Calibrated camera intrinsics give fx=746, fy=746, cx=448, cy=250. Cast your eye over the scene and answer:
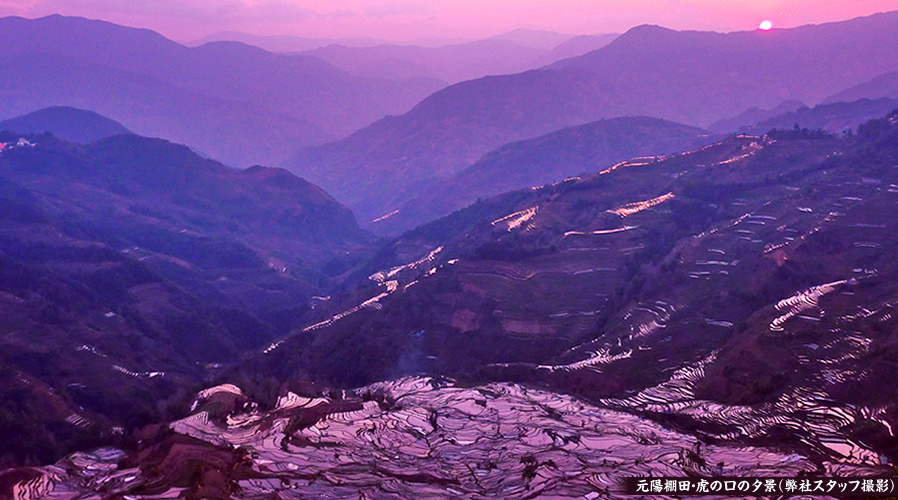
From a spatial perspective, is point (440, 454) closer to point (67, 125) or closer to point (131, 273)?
point (131, 273)

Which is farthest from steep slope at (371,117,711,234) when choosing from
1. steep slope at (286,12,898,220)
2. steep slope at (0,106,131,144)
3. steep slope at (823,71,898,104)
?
steep slope at (0,106,131,144)

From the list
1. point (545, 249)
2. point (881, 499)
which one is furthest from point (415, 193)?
point (881, 499)

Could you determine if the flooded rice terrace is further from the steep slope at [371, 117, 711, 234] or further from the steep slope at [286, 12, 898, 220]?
the steep slope at [286, 12, 898, 220]

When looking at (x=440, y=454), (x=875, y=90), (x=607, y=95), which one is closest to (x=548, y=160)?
(x=607, y=95)

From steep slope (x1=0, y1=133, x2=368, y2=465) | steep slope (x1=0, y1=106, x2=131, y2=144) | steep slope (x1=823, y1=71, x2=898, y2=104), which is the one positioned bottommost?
steep slope (x1=0, y1=133, x2=368, y2=465)

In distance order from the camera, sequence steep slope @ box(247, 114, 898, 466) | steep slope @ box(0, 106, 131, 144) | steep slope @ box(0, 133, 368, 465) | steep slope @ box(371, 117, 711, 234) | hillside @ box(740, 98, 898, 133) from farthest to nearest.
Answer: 1. steep slope @ box(0, 106, 131, 144)
2. steep slope @ box(371, 117, 711, 234)
3. hillside @ box(740, 98, 898, 133)
4. steep slope @ box(0, 133, 368, 465)
5. steep slope @ box(247, 114, 898, 466)

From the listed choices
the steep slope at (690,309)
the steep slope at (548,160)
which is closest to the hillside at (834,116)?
the steep slope at (548,160)
